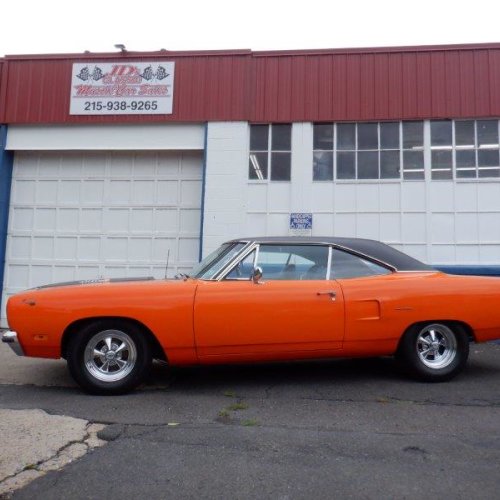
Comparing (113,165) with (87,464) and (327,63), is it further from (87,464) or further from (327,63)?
(87,464)

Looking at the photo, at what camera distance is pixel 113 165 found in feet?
32.3

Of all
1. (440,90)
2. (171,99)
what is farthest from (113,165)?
(440,90)

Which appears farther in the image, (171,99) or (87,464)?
(171,99)

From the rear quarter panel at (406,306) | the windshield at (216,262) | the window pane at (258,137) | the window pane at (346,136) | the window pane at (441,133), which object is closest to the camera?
the rear quarter panel at (406,306)

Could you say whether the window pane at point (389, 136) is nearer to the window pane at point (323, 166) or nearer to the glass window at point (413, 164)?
the glass window at point (413, 164)

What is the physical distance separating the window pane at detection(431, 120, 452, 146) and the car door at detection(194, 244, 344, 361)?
5.76 meters

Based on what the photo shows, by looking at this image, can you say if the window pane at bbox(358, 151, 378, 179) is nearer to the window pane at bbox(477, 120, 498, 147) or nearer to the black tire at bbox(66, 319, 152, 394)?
the window pane at bbox(477, 120, 498, 147)

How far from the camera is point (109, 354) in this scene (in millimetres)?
4453

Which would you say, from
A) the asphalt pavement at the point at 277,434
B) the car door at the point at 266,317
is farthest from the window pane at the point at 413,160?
the car door at the point at 266,317

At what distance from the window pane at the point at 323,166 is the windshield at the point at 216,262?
475 centimetres

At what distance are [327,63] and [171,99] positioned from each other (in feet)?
10.1

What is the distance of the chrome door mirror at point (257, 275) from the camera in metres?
4.53

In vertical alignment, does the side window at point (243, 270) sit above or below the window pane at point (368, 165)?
below

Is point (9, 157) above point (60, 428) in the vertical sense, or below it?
above
